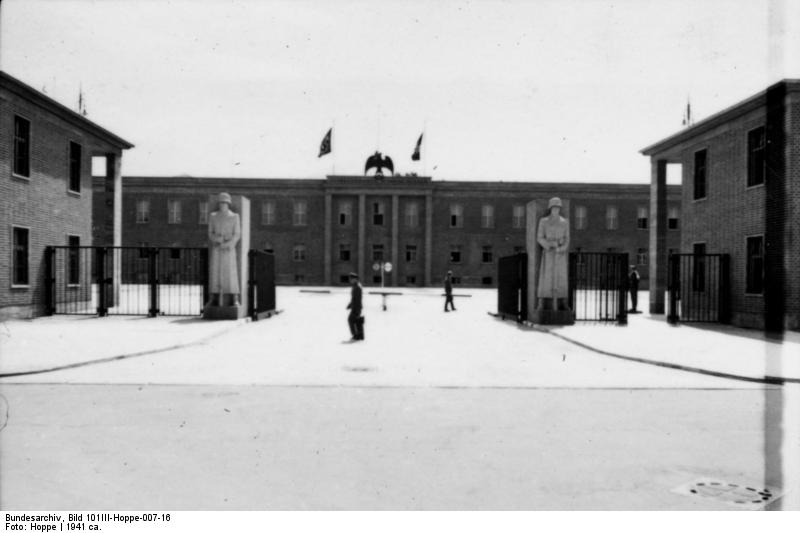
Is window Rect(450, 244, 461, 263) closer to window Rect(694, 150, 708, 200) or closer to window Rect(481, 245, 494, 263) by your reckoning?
window Rect(481, 245, 494, 263)

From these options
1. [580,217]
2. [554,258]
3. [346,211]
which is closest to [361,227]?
[346,211]

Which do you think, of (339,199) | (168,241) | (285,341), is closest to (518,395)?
(285,341)

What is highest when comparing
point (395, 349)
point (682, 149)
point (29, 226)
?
point (682, 149)

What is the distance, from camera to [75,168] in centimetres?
2427

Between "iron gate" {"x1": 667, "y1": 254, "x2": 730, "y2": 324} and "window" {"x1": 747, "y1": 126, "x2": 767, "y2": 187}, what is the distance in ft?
8.65

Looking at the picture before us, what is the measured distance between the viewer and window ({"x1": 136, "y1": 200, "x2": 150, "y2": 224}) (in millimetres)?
58000

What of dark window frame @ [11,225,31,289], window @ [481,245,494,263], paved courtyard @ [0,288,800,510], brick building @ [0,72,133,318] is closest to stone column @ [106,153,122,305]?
brick building @ [0,72,133,318]

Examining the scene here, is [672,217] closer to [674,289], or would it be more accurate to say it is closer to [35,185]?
[674,289]

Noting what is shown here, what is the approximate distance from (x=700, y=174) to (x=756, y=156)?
154 inches

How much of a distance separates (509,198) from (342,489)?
5447 cm

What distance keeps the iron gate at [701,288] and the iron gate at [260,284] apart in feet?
45.0

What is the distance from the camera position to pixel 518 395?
8.95 metres

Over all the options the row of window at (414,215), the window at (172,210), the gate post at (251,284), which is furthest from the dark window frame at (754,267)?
the window at (172,210)

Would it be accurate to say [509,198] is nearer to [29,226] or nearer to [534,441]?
[29,226]
